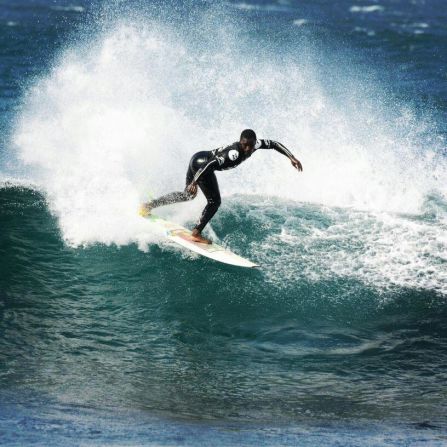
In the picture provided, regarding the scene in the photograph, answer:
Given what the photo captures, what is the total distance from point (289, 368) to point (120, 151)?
6.62 metres

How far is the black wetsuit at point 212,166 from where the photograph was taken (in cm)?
1020

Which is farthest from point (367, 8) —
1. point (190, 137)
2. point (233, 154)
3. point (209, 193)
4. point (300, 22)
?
point (233, 154)

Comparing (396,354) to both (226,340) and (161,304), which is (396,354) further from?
(161,304)

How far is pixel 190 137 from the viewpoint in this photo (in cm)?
1591

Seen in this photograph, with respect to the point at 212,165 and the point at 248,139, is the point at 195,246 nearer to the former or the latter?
the point at 212,165

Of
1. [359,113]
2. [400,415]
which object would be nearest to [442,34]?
[359,113]

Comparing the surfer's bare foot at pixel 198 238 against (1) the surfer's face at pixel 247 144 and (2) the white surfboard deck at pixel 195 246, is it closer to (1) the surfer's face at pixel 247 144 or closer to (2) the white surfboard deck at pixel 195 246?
(2) the white surfboard deck at pixel 195 246

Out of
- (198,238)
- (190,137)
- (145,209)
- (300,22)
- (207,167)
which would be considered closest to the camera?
(207,167)

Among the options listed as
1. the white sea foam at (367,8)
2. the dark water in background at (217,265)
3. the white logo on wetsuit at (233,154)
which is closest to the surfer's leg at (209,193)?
the white logo on wetsuit at (233,154)

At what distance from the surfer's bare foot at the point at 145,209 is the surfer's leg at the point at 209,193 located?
3.55 feet

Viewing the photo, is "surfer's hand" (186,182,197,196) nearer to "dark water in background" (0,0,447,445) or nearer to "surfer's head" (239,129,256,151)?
"surfer's head" (239,129,256,151)

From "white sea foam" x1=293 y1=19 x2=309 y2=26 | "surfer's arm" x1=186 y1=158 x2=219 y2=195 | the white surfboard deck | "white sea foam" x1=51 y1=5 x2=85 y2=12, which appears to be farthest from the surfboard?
"white sea foam" x1=51 y1=5 x2=85 y2=12

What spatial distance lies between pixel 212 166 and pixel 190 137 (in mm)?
5649

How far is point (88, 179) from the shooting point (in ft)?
41.0
